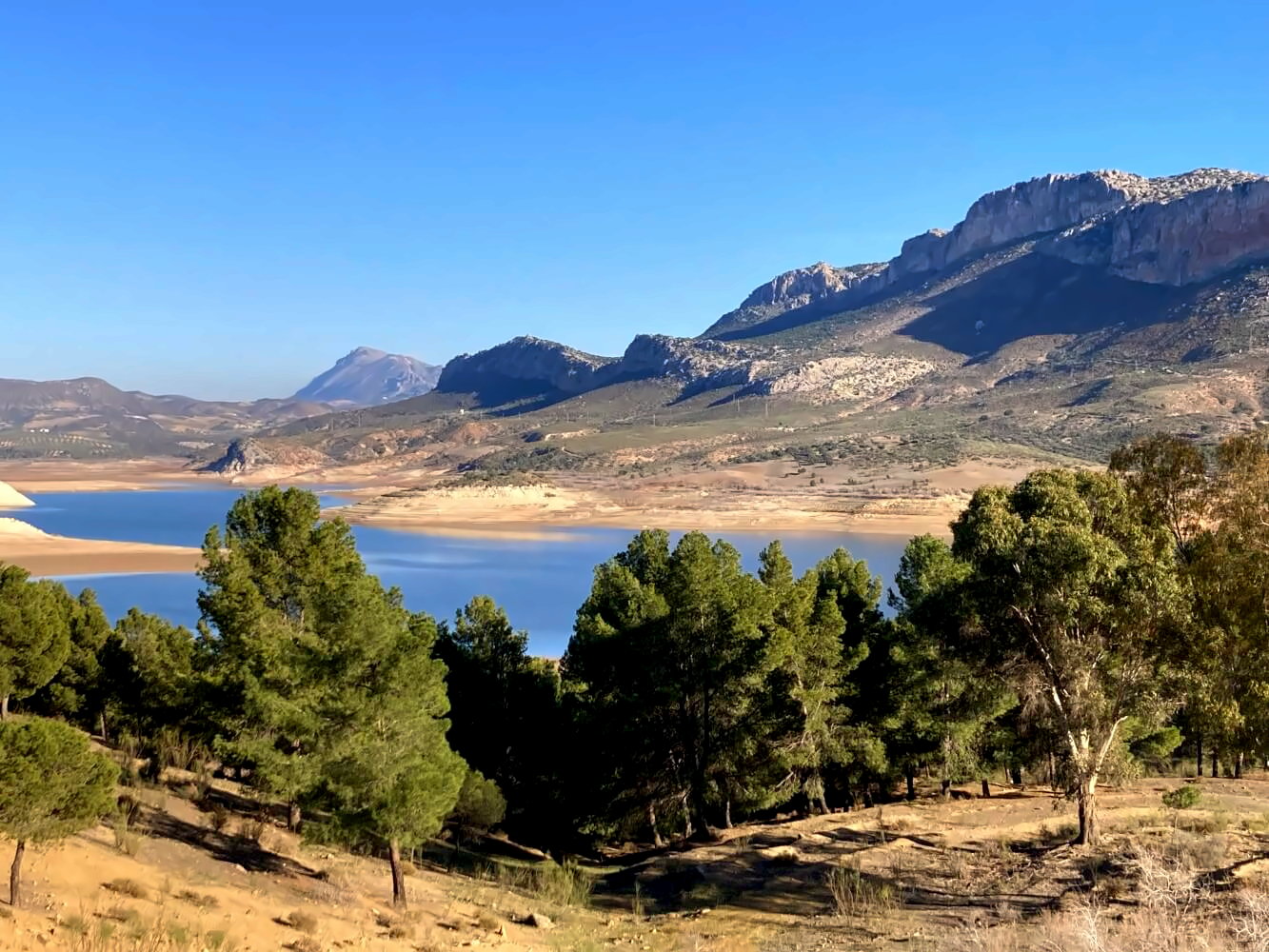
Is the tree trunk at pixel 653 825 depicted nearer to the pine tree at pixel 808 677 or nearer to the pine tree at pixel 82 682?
the pine tree at pixel 808 677

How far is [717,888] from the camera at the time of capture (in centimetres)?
1950

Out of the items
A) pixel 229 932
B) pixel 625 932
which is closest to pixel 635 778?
pixel 625 932

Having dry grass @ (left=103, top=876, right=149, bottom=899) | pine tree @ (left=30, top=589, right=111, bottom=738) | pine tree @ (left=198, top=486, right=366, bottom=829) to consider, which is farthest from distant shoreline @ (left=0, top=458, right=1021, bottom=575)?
dry grass @ (left=103, top=876, right=149, bottom=899)

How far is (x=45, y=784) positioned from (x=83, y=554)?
282 ft

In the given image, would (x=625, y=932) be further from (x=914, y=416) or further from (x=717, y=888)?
(x=914, y=416)

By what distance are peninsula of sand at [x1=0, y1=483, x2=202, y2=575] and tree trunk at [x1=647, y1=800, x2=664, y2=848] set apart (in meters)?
57.0

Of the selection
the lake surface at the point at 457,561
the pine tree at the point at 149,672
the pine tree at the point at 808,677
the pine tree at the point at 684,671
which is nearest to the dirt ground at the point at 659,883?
the pine tree at the point at 808,677

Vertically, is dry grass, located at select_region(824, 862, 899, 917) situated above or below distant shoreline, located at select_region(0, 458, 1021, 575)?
below

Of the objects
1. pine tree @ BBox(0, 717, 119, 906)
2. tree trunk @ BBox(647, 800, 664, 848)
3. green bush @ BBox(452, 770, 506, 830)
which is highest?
pine tree @ BBox(0, 717, 119, 906)

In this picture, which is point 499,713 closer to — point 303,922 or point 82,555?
point 303,922

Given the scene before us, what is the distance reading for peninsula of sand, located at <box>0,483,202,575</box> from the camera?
78875 millimetres

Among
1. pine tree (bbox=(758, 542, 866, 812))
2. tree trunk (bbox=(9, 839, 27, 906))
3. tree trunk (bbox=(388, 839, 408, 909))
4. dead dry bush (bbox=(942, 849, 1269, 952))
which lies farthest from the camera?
pine tree (bbox=(758, 542, 866, 812))

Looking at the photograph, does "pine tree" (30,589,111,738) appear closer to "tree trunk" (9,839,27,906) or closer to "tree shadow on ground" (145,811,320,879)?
"tree shadow on ground" (145,811,320,879)

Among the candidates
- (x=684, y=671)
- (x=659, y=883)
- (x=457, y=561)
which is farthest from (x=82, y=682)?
(x=457, y=561)
